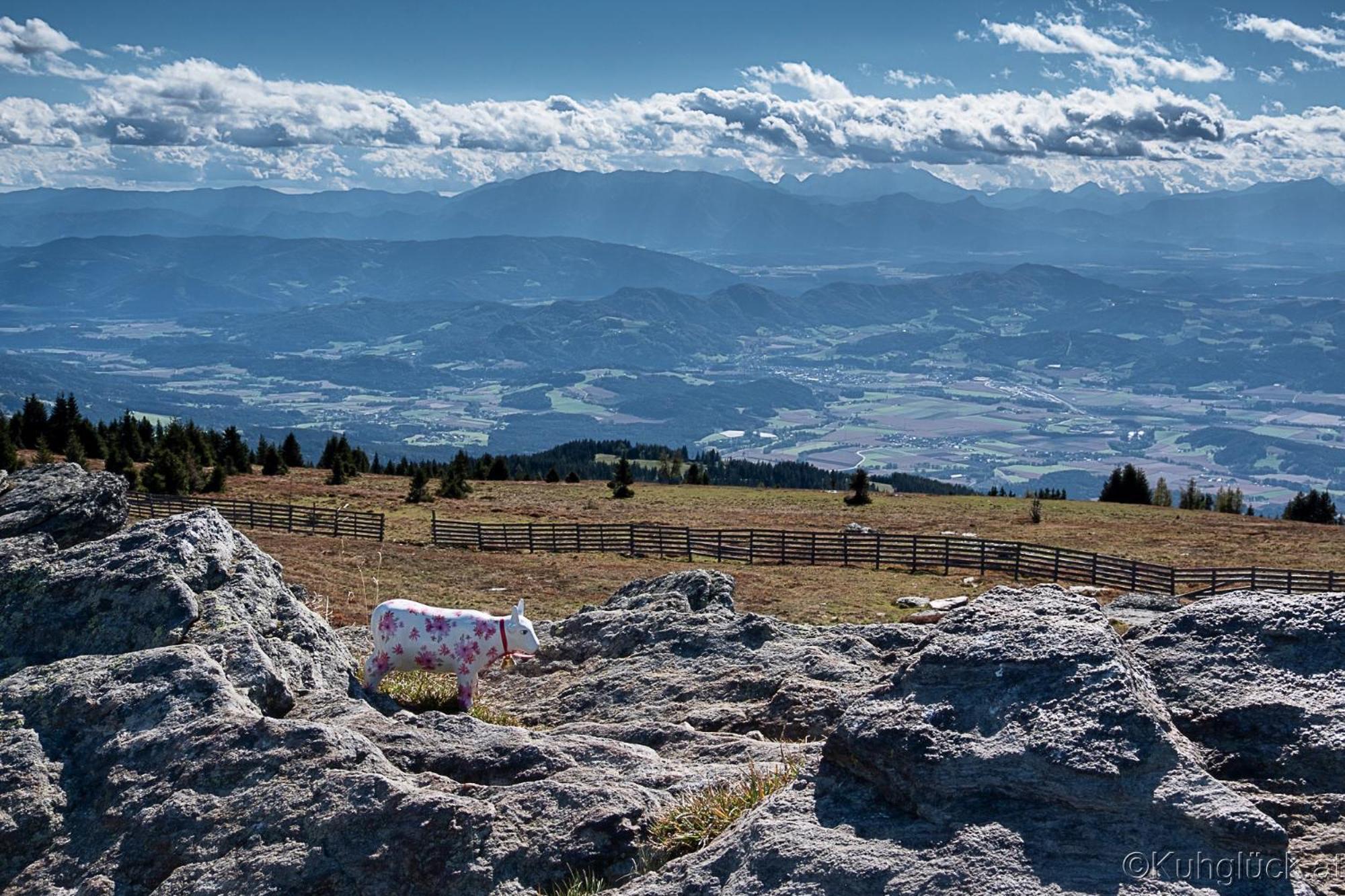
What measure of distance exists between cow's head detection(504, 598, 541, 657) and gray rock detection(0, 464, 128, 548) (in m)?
8.16

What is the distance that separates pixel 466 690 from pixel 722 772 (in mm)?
5066

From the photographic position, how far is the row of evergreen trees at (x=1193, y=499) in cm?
7744

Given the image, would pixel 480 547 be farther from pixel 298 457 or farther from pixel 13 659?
pixel 298 457

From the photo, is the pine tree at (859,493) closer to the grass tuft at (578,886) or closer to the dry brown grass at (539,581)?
the dry brown grass at (539,581)

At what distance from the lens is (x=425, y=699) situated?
1288 cm

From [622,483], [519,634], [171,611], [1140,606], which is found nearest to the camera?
[171,611]

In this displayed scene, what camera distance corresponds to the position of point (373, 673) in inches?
504

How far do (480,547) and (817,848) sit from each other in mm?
44572

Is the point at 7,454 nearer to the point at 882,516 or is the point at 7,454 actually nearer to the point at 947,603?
the point at 882,516

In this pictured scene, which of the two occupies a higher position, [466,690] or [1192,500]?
[1192,500]

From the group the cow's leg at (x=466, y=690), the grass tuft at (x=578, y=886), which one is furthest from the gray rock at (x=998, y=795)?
the cow's leg at (x=466, y=690)

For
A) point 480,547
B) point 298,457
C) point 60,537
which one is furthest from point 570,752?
point 298,457

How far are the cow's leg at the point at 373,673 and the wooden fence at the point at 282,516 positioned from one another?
3990 cm

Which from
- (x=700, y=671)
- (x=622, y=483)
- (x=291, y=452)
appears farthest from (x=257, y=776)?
(x=291, y=452)
